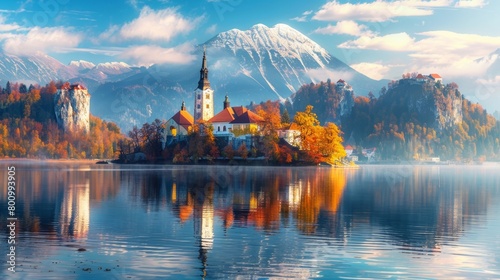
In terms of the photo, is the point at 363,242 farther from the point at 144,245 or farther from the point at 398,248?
the point at 144,245

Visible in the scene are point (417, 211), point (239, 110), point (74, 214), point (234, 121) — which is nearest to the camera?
point (74, 214)

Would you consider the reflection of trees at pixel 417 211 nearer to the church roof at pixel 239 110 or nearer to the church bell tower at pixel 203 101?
the church roof at pixel 239 110

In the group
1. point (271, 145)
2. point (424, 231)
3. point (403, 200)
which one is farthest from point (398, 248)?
point (271, 145)

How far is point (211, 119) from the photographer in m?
161

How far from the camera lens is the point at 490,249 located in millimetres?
28766

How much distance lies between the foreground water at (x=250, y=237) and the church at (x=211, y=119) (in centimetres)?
9864

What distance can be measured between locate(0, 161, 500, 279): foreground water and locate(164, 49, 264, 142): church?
98639 mm

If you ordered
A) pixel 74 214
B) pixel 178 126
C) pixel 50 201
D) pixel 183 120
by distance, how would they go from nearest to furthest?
pixel 74 214 < pixel 50 201 < pixel 178 126 < pixel 183 120

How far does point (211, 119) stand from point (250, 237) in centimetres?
13077

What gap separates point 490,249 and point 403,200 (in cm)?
2398

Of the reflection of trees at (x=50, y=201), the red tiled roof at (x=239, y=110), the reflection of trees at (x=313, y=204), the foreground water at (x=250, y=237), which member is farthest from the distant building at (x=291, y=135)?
the foreground water at (x=250, y=237)

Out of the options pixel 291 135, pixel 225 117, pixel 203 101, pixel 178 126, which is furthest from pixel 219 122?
pixel 291 135

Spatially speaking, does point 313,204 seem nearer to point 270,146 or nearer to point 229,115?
point 270,146

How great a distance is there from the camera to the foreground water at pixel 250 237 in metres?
23.9
